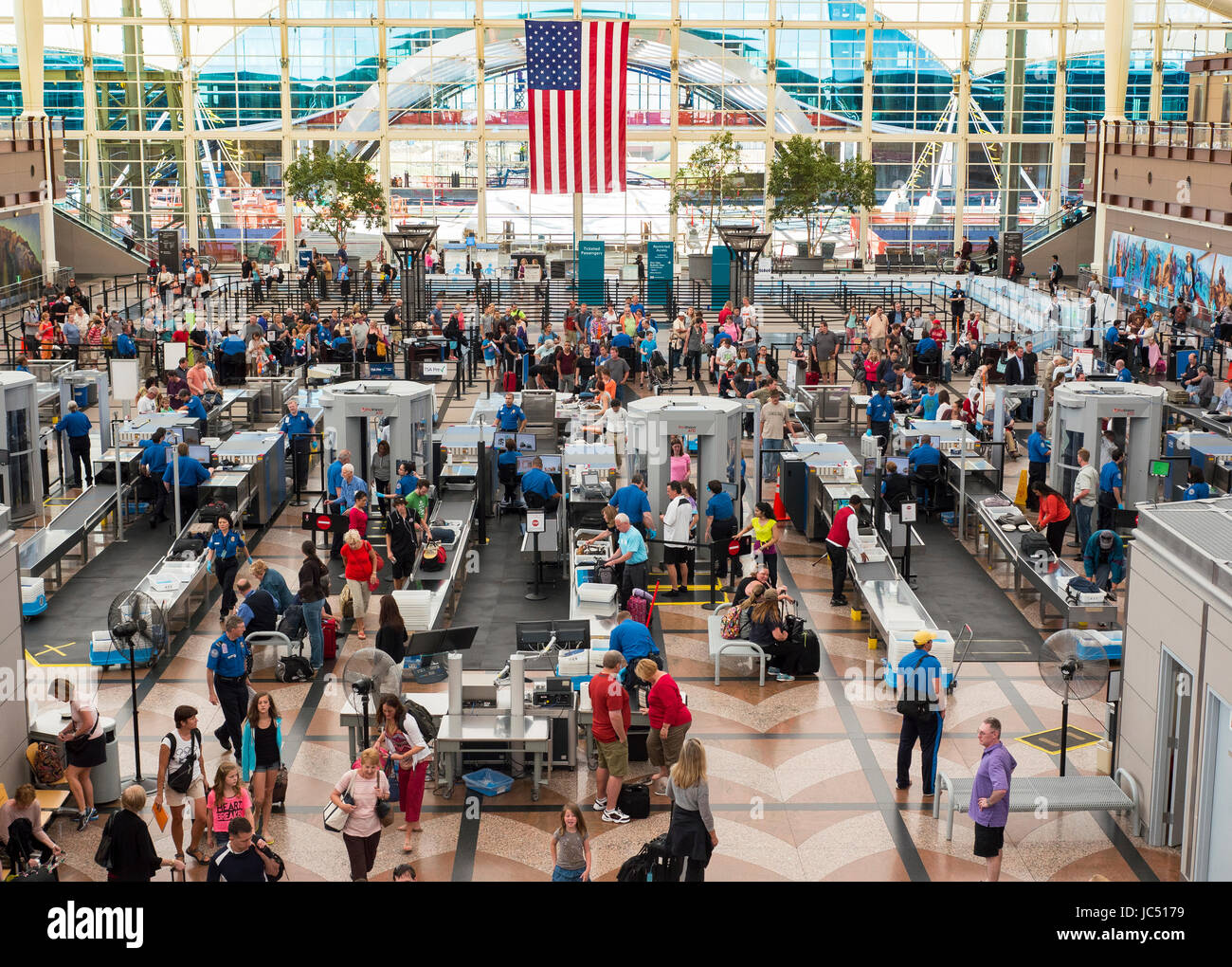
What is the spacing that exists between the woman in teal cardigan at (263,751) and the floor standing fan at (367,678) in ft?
2.00

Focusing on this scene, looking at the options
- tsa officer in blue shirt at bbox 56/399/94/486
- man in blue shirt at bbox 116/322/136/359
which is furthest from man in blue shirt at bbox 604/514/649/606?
man in blue shirt at bbox 116/322/136/359

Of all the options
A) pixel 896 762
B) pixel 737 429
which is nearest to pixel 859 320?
pixel 737 429

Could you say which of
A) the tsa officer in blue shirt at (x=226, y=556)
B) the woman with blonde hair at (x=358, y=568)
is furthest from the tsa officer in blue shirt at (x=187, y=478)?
the woman with blonde hair at (x=358, y=568)

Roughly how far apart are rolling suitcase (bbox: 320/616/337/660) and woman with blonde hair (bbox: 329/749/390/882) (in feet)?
16.4

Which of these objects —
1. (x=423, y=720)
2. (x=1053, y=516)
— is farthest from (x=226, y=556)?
(x=1053, y=516)

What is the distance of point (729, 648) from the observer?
13578mm

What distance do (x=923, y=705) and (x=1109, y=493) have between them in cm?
775

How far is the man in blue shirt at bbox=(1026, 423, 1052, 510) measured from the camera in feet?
63.1

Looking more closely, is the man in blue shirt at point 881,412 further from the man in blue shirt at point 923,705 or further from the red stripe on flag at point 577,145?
the red stripe on flag at point 577,145

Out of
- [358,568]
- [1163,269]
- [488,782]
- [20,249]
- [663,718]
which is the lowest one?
[488,782]

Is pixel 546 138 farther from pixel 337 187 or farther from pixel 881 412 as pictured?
pixel 881 412

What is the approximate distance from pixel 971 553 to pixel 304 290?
29.4 meters

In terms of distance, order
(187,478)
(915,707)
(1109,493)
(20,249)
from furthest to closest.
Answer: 1. (20,249)
2. (187,478)
3. (1109,493)
4. (915,707)

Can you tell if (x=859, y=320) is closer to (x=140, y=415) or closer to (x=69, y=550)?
(x=140, y=415)
